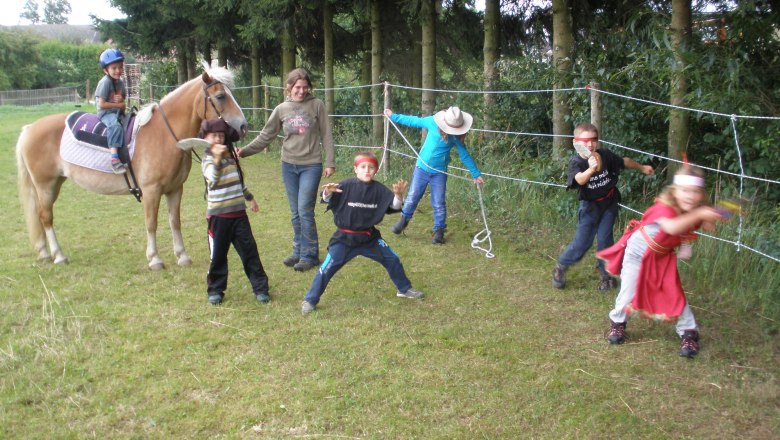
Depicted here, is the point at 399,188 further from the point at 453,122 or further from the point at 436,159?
the point at 436,159

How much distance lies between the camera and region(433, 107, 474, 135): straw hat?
6773mm

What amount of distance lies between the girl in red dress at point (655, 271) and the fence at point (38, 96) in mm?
43351


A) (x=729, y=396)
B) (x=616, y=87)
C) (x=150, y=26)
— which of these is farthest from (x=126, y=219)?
(x=150, y=26)

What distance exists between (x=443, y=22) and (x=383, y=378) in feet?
31.8

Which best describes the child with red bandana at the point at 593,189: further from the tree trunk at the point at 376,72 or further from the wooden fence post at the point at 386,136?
the tree trunk at the point at 376,72

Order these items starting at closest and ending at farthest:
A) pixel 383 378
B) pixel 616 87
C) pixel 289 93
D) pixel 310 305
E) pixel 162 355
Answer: pixel 383 378, pixel 162 355, pixel 310 305, pixel 289 93, pixel 616 87

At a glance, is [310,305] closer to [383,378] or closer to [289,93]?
[383,378]

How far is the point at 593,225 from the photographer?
5312 millimetres

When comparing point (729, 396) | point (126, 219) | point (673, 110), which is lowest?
point (729, 396)

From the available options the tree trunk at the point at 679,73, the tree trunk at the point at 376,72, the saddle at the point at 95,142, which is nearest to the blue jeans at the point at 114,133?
the saddle at the point at 95,142

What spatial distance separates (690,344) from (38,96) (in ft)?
149

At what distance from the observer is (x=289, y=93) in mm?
6039

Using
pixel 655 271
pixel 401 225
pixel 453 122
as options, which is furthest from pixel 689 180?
pixel 401 225

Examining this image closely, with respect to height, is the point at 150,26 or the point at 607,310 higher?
the point at 150,26
